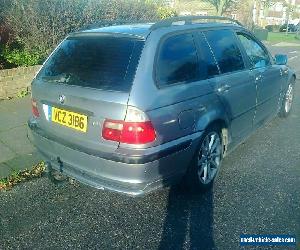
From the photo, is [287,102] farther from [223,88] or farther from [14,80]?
[14,80]

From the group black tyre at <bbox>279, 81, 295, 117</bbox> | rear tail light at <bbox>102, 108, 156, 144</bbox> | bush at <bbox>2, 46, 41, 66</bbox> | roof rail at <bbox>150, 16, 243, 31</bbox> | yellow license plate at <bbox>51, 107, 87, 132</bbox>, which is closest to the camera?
rear tail light at <bbox>102, 108, 156, 144</bbox>

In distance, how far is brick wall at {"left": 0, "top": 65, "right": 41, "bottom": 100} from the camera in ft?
21.8

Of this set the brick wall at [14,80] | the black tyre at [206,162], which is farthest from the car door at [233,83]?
Answer: the brick wall at [14,80]

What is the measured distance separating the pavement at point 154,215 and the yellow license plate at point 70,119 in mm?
913

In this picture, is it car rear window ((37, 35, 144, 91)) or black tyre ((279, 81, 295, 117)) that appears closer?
car rear window ((37, 35, 144, 91))

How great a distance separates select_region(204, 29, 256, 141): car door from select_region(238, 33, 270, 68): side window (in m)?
0.28

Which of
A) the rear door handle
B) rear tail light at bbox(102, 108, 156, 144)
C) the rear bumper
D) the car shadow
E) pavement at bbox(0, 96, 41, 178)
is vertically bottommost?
the car shadow

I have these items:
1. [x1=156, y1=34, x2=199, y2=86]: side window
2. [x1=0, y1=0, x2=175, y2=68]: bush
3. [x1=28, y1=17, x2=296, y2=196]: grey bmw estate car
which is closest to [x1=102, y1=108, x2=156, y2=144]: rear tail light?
[x1=28, y1=17, x2=296, y2=196]: grey bmw estate car

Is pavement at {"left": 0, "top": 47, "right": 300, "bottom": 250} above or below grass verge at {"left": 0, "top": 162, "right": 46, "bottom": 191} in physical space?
below

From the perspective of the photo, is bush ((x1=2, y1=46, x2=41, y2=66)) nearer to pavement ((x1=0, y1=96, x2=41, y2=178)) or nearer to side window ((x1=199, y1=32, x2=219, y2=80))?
pavement ((x1=0, y1=96, x2=41, y2=178))

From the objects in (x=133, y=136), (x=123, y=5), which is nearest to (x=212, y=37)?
(x=133, y=136)

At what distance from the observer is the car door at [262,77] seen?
4.48 metres

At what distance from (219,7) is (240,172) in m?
22.6

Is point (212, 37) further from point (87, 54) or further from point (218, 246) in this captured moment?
point (218, 246)
